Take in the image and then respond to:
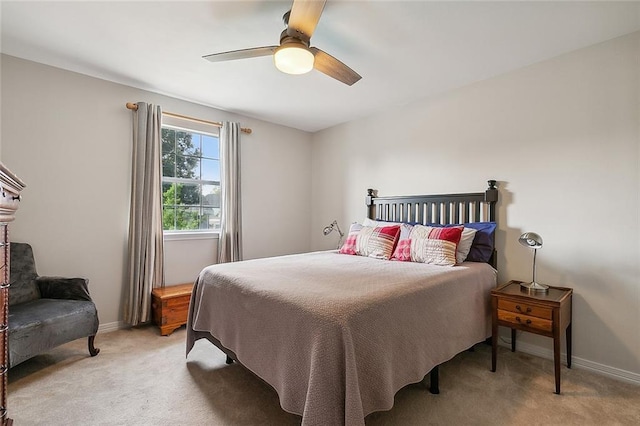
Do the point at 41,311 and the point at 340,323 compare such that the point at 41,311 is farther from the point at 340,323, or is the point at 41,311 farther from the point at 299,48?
the point at 299,48

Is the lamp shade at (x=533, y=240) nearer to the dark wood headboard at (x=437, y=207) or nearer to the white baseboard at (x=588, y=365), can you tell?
the dark wood headboard at (x=437, y=207)

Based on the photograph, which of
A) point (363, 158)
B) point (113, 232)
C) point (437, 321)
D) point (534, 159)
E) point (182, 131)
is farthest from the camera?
point (363, 158)

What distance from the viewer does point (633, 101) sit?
2111 mm

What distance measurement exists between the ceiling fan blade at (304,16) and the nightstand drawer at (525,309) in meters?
2.31

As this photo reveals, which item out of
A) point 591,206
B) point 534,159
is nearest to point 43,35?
point 534,159

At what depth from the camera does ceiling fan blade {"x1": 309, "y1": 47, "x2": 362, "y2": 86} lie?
1928 mm

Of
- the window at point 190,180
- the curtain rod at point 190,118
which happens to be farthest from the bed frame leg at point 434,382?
the curtain rod at point 190,118

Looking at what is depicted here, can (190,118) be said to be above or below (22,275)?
above

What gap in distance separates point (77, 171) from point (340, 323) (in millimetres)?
2954

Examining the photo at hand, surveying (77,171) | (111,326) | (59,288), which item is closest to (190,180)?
(77,171)

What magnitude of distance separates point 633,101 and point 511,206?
106cm

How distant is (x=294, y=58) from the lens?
1812 millimetres

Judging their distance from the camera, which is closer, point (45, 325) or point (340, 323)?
point (340, 323)

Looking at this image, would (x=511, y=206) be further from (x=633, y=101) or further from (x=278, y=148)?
(x=278, y=148)
